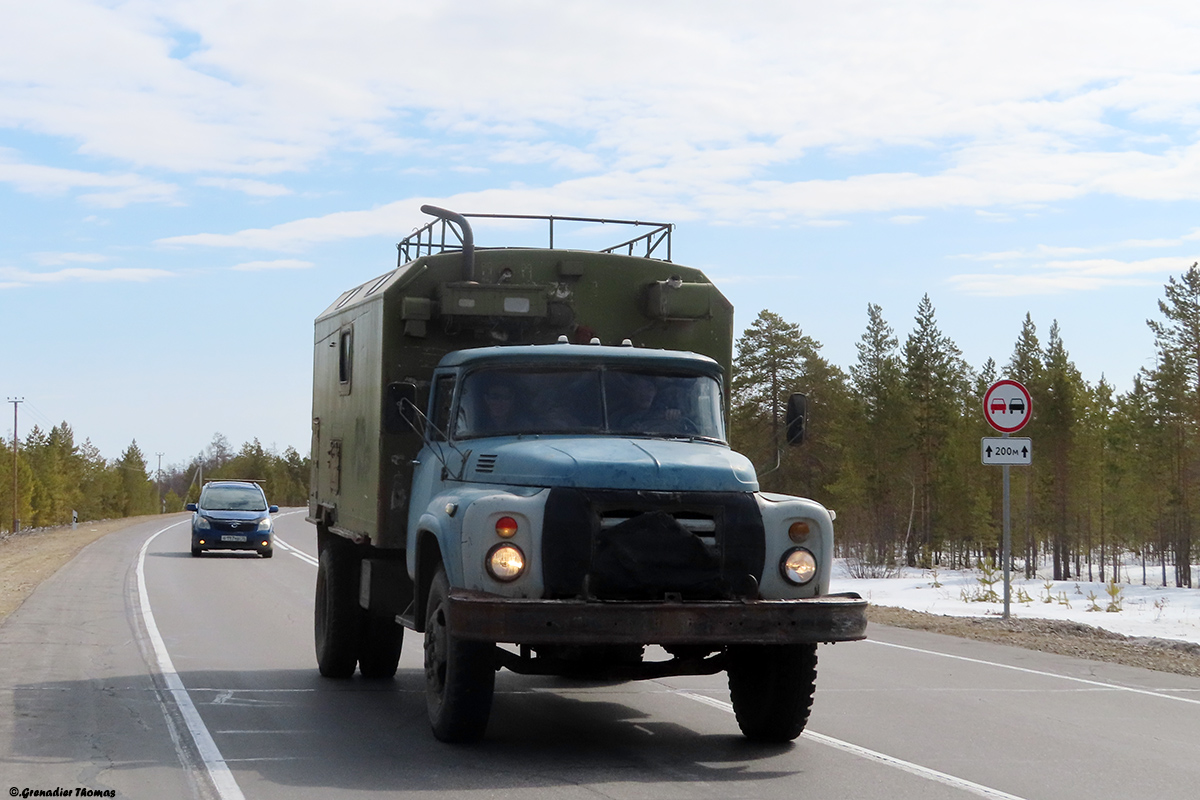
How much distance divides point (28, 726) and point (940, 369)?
2529 inches

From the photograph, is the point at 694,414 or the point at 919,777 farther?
the point at 694,414

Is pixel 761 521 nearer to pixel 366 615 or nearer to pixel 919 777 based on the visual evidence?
pixel 919 777

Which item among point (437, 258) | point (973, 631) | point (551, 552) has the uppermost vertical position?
point (437, 258)

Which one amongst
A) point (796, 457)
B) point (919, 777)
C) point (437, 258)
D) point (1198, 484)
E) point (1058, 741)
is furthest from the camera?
point (796, 457)

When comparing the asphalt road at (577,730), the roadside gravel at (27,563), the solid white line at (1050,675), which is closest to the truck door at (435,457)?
the asphalt road at (577,730)

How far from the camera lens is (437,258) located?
9.48 metres

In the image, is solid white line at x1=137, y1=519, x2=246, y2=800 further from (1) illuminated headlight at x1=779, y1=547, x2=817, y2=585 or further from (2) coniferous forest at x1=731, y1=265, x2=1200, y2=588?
(2) coniferous forest at x1=731, y1=265, x2=1200, y2=588

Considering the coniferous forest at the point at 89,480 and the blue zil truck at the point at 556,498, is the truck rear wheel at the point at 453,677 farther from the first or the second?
the coniferous forest at the point at 89,480

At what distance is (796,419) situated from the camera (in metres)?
9.52

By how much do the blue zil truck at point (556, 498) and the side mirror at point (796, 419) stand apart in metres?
0.02

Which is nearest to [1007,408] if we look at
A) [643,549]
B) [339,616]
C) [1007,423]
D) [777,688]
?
[1007,423]

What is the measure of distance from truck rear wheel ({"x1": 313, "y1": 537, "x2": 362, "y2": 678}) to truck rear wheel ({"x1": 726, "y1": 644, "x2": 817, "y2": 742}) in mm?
3967

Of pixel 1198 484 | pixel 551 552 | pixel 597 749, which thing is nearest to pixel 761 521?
pixel 551 552

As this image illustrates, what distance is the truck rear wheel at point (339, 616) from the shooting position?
1102cm
